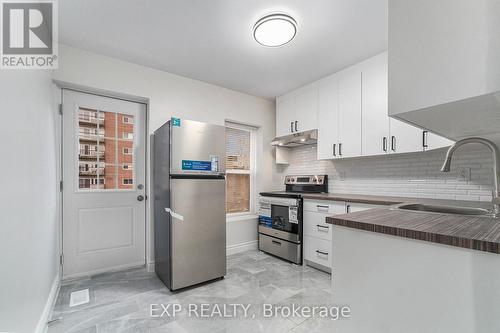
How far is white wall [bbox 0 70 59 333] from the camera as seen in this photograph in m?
1.14

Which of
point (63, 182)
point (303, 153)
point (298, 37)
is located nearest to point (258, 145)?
point (303, 153)

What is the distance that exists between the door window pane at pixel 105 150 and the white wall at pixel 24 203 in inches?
24.6

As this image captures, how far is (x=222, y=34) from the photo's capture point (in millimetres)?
2184

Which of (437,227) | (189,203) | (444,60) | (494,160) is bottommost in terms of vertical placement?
(189,203)

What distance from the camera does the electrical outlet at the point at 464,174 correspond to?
7.33ft

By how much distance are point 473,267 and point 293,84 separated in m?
3.07

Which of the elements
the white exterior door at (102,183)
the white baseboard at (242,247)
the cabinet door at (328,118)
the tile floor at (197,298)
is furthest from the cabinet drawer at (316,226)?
the white exterior door at (102,183)

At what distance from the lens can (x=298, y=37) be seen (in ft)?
7.27

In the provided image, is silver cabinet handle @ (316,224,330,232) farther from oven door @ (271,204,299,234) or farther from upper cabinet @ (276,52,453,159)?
upper cabinet @ (276,52,453,159)

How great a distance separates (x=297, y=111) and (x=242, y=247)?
2292mm

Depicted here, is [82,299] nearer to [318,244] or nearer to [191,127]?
[191,127]

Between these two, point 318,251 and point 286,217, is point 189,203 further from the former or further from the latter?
point 318,251

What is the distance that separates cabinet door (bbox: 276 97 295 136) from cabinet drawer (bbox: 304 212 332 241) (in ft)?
4.55

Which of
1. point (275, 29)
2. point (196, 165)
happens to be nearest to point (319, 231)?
point (196, 165)
